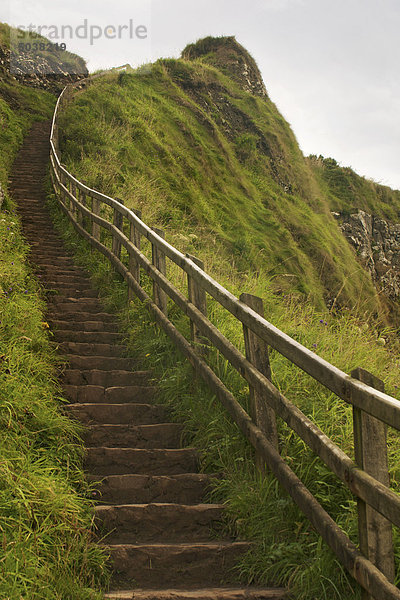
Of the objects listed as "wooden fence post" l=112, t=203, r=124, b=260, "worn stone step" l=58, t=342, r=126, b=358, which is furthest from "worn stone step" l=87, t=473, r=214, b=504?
"wooden fence post" l=112, t=203, r=124, b=260

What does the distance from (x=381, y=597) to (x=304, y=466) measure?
1142 millimetres

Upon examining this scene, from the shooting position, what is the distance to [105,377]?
17.5ft

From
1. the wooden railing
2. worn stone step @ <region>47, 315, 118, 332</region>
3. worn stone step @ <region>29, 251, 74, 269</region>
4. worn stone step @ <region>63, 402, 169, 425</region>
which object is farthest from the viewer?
worn stone step @ <region>29, 251, 74, 269</region>

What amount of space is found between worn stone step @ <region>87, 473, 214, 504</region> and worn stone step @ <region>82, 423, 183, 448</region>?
523 millimetres

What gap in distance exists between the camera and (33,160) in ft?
61.9

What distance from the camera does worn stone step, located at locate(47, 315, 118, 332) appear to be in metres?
6.46

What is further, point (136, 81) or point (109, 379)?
point (136, 81)

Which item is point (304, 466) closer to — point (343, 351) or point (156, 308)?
point (343, 351)

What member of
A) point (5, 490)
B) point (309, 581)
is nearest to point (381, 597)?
point (309, 581)

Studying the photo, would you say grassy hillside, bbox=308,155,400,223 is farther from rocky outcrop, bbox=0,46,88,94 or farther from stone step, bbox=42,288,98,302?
stone step, bbox=42,288,98,302

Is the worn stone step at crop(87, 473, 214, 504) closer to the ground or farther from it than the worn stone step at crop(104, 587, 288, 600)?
farther from it

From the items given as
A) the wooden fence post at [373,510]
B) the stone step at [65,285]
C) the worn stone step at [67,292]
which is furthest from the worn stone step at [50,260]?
the wooden fence post at [373,510]

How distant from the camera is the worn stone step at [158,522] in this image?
11.0 feet

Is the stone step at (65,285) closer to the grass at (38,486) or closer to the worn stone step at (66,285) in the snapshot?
the worn stone step at (66,285)
